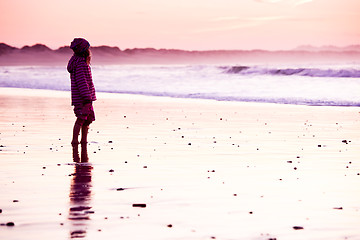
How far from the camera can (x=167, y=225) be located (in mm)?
6879

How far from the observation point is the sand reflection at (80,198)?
674cm

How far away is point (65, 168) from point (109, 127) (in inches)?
283

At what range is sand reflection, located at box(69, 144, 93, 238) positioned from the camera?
6738 mm

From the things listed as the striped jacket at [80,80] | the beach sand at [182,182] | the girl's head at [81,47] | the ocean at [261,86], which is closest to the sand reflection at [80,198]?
the beach sand at [182,182]

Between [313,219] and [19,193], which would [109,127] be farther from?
[313,219]

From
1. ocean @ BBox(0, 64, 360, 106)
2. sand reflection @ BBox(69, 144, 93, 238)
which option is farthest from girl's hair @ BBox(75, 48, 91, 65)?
ocean @ BBox(0, 64, 360, 106)

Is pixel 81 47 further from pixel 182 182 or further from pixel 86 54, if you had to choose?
pixel 182 182

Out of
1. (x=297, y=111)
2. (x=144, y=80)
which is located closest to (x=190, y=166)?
(x=297, y=111)

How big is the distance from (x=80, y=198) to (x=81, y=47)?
6844mm

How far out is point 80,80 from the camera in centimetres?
1474

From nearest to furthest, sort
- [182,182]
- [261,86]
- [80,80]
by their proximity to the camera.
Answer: [182,182] < [80,80] < [261,86]

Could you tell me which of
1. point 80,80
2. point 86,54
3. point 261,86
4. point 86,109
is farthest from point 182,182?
point 261,86

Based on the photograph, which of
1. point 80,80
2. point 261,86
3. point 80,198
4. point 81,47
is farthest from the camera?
point 261,86

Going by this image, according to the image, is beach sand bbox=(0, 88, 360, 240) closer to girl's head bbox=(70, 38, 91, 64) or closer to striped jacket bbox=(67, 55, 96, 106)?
striped jacket bbox=(67, 55, 96, 106)
